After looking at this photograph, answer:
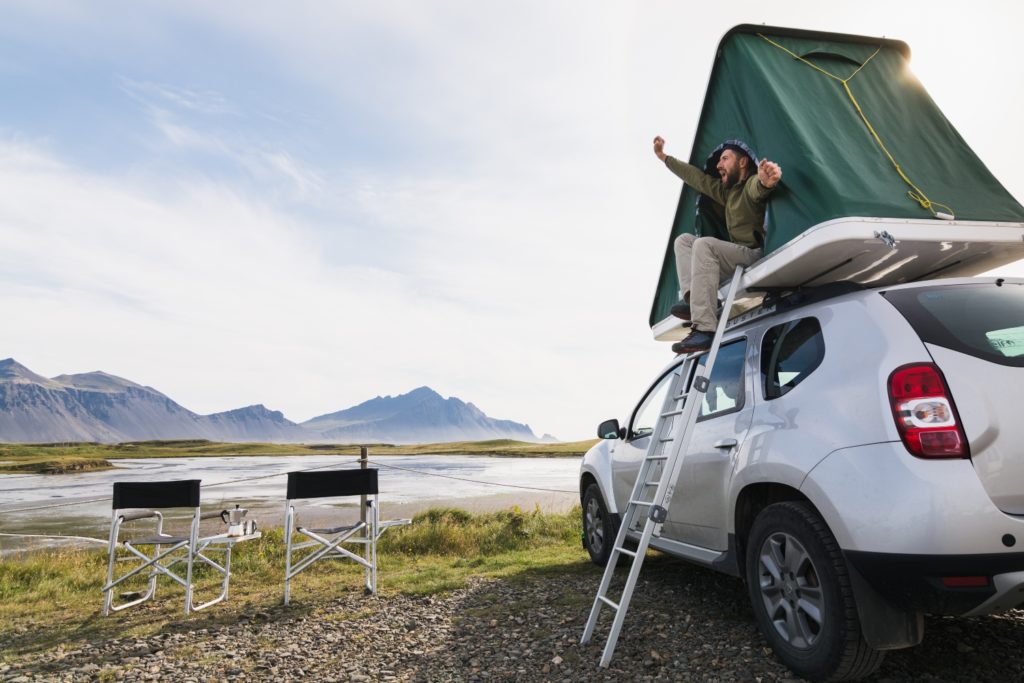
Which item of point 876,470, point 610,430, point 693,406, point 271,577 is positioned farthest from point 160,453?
point 876,470

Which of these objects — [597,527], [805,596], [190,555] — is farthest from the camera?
[597,527]

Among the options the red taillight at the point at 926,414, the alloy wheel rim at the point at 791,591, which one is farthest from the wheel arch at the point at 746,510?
the red taillight at the point at 926,414

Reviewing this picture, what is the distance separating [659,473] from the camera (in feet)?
15.2

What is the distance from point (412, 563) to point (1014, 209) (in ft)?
22.8

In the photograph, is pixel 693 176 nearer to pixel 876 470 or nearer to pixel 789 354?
pixel 789 354

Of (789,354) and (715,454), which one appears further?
(715,454)

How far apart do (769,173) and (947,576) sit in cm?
236

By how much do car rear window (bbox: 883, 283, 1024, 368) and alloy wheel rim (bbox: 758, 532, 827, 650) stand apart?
1.17m

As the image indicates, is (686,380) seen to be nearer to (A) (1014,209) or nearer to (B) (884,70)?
(A) (1014,209)

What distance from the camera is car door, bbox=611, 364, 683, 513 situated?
5594mm

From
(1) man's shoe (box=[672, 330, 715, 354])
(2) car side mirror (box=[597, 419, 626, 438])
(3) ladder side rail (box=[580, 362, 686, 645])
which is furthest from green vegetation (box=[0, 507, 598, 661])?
(1) man's shoe (box=[672, 330, 715, 354])

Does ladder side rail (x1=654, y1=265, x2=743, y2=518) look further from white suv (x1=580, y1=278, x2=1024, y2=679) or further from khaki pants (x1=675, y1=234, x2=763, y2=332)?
white suv (x1=580, y1=278, x2=1024, y2=679)

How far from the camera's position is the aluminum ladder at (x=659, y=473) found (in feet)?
12.3

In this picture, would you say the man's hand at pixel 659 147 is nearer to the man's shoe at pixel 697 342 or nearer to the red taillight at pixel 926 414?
the man's shoe at pixel 697 342
